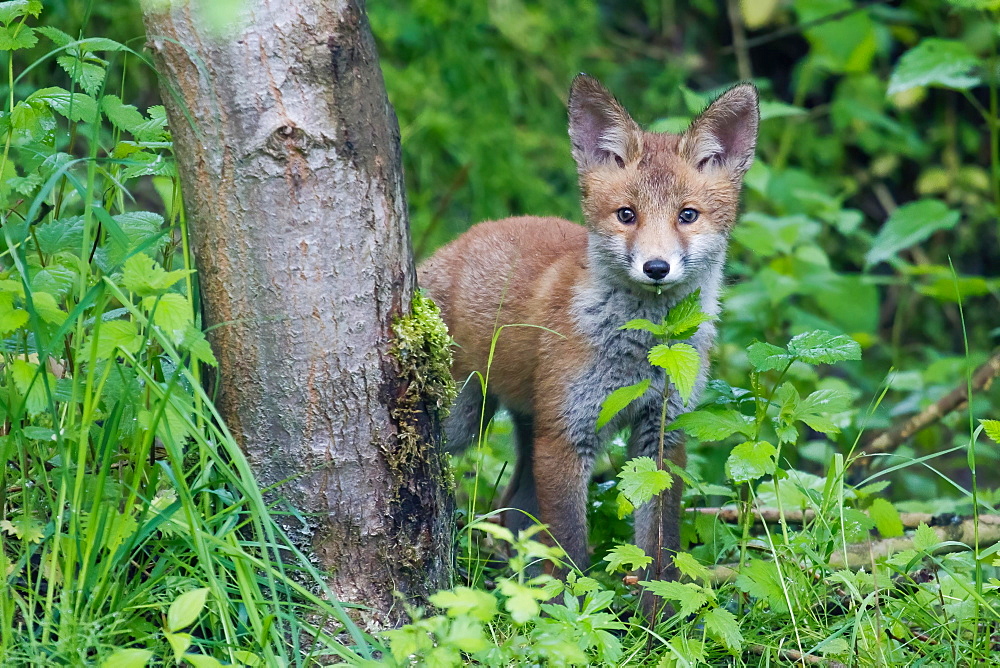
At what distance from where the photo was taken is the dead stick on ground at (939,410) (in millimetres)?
5277

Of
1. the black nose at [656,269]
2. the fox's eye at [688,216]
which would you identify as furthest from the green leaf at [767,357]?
the fox's eye at [688,216]

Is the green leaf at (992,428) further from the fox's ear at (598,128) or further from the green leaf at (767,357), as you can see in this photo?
the fox's ear at (598,128)

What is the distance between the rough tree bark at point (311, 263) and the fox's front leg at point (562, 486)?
84cm

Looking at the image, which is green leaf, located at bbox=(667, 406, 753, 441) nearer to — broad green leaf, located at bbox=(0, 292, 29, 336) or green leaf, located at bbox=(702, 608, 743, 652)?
green leaf, located at bbox=(702, 608, 743, 652)

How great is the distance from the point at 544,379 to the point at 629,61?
19.5 ft

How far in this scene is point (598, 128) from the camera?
4086mm

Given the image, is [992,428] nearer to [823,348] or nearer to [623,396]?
[823,348]

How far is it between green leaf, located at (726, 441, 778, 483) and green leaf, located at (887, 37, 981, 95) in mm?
3024

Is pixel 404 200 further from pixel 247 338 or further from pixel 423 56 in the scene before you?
pixel 423 56

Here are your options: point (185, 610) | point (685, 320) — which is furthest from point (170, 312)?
point (685, 320)

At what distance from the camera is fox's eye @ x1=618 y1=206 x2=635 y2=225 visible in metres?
3.82

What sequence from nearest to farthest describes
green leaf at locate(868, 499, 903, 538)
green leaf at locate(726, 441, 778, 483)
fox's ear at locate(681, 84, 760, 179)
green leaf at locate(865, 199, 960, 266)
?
1. green leaf at locate(726, 441, 778, 483)
2. fox's ear at locate(681, 84, 760, 179)
3. green leaf at locate(868, 499, 903, 538)
4. green leaf at locate(865, 199, 960, 266)

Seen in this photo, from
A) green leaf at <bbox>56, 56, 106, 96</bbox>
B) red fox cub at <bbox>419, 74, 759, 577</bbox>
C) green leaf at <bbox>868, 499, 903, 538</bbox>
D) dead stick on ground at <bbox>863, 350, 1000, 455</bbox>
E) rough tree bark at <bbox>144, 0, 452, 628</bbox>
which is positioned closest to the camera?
rough tree bark at <bbox>144, 0, 452, 628</bbox>

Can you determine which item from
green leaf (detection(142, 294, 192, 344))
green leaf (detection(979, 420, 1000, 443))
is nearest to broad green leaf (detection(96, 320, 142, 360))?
green leaf (detection(142, 294, 192, 344))
